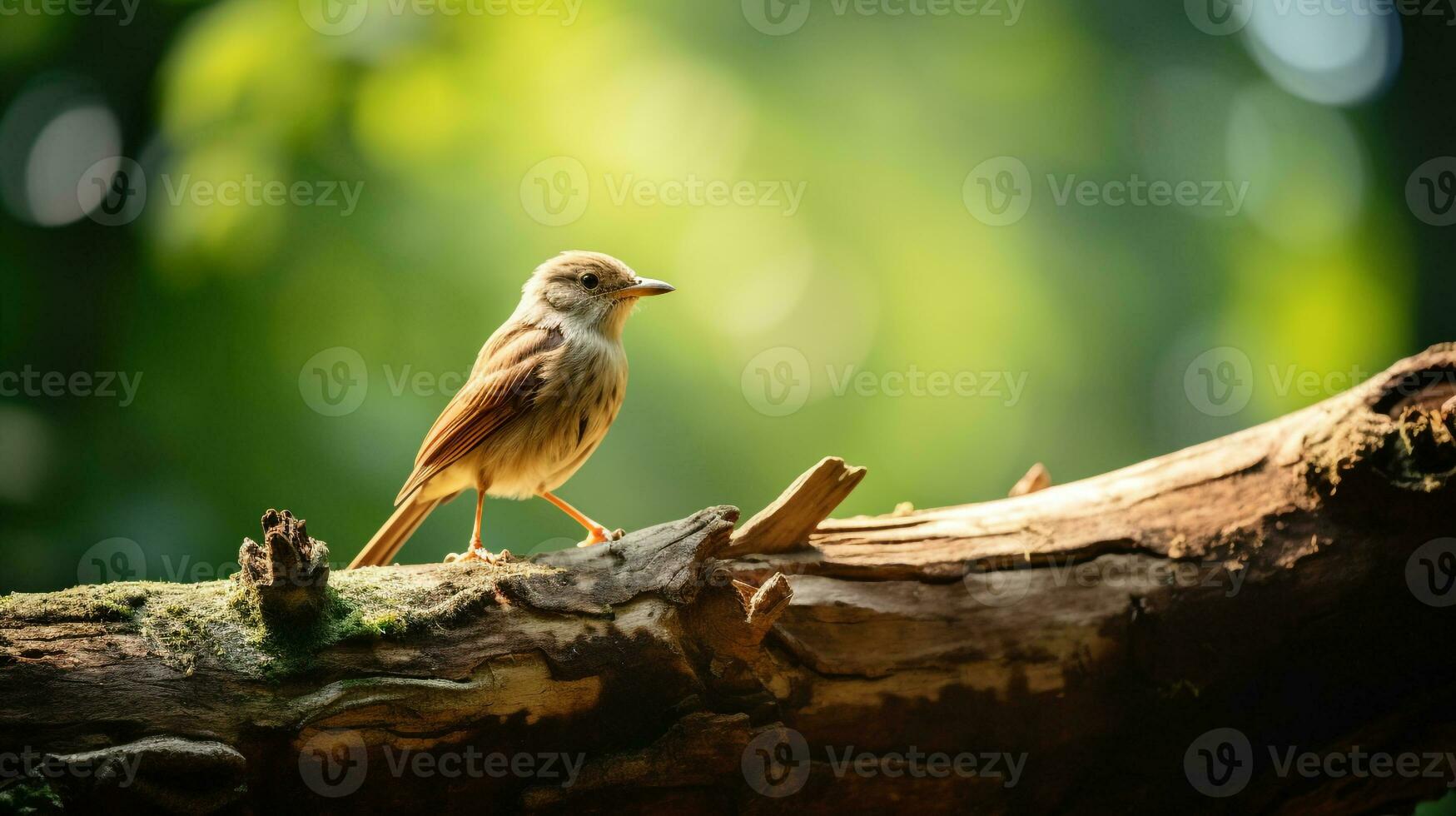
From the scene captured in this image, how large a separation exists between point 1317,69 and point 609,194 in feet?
15.2

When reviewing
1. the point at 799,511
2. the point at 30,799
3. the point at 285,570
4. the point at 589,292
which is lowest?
the point at 30,799

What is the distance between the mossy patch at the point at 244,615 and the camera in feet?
7.70

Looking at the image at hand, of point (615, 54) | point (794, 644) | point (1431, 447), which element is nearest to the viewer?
point (794, 644)

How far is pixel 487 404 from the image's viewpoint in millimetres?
3791

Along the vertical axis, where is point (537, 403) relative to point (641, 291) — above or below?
below

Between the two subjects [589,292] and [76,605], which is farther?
[589,292]

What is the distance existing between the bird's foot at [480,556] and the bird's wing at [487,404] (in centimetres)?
41

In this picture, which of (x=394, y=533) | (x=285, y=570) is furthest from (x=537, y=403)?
(x=285, y=570)

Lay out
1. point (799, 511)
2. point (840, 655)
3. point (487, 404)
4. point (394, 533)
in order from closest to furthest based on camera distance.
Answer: point (840, 655), point (799, 511), point (487, 404), point (394, 533)

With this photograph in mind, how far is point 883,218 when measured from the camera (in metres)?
5.79

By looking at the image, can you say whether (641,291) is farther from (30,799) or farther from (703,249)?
(30,799)

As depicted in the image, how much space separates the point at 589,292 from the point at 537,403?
68cm

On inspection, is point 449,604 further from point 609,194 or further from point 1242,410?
point 1242,410

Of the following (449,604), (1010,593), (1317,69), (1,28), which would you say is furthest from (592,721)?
(1317,69)
